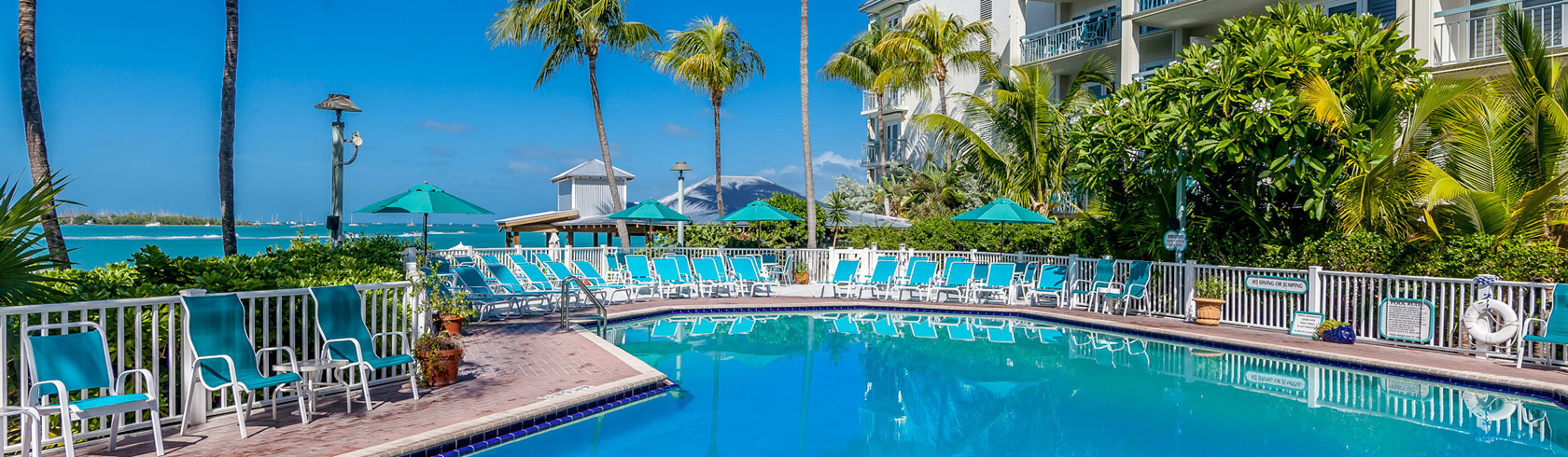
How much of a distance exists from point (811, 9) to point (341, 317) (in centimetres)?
1467

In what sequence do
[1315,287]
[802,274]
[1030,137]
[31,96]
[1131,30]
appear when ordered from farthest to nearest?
[1131,30], [1030,137], [802,274], [1315,287], [31,96]

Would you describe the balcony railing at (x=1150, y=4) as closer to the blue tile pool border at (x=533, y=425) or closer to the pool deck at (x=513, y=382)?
the pool deck at (x=513, y=382)

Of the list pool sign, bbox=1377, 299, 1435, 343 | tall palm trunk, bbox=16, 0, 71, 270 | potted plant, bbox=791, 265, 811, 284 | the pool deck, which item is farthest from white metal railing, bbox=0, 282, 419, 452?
potted plant, bbox=791, 265, 811, 284

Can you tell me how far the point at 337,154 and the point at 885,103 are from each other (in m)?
22.6

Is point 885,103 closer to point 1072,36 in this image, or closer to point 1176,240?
point 1072,36

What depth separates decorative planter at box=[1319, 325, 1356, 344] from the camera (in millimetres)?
10219

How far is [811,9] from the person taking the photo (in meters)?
19.3

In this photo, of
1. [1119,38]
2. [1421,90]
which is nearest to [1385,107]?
[1421,90]

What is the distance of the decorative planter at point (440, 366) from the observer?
7000 mm

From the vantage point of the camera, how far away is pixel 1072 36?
22.6 metres

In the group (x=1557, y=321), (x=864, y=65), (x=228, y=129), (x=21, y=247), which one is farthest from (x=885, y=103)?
(x=21, y=247)

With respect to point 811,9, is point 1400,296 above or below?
below

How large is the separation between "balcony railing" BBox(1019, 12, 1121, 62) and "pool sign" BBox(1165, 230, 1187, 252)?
10542 millimetres

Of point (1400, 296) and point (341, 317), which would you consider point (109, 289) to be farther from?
point (1400, 296)
